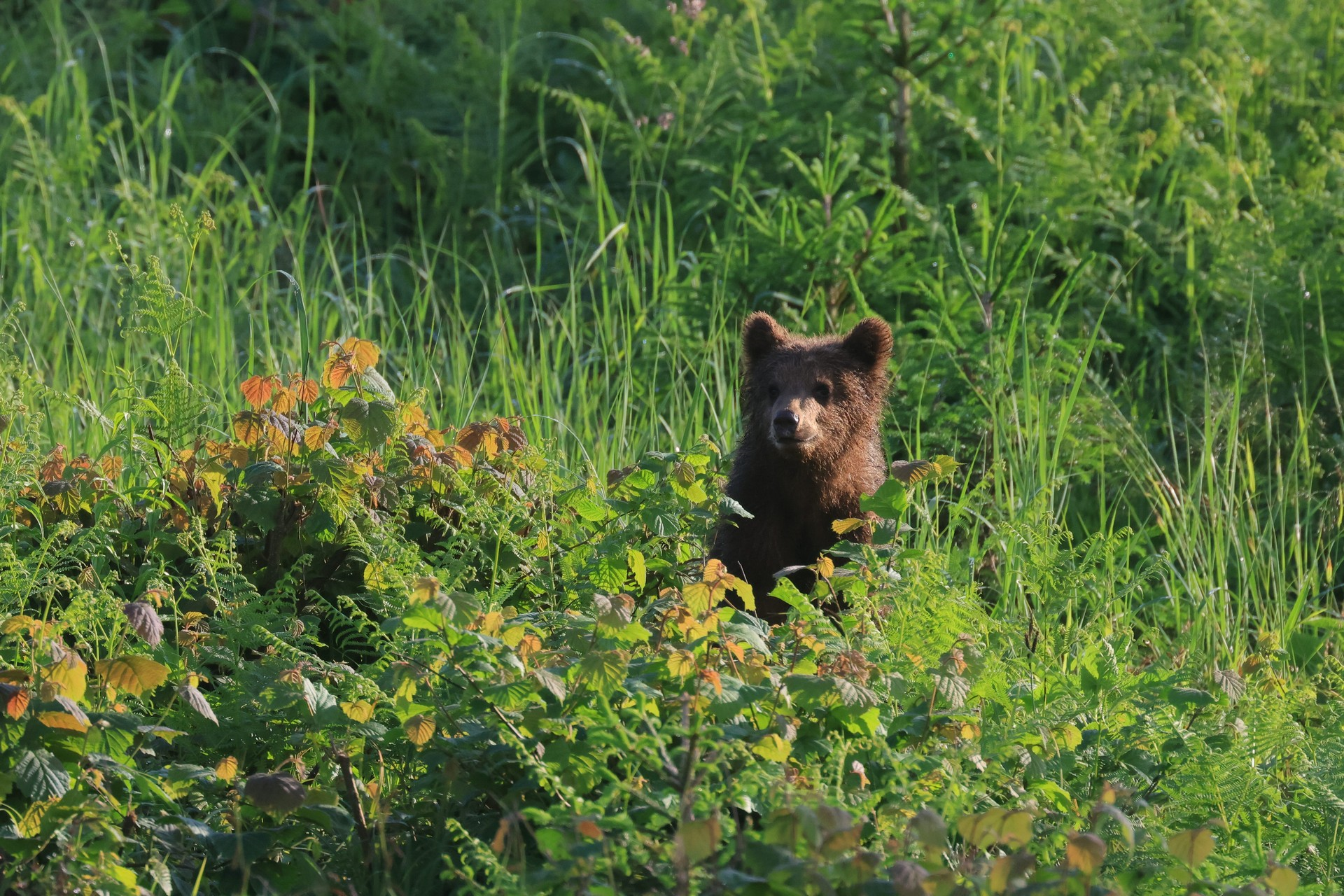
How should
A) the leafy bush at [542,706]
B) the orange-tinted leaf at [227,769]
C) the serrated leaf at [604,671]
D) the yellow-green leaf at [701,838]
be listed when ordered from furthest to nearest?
the orange-tinted leaf at [227,769], the serrated leaf at [604,671], the leafy bush at [542,706], the yellow-green leaf at [701,838]

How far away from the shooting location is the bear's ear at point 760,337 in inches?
204

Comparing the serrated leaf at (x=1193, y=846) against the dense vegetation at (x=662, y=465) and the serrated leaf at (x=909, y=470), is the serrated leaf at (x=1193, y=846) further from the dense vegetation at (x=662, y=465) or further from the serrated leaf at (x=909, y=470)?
the serrated leaf at (x=909, y=470)

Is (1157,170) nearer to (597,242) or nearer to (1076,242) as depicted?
(1076,242)

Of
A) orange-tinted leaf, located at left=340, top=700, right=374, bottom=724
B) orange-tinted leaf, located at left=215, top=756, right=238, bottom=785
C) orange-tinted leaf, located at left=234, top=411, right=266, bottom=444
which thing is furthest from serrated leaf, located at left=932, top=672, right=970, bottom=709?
orange-tinted leaf, located at left=234, top=411, right=266, bottom=444

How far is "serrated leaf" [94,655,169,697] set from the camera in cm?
268

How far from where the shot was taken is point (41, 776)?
254cm

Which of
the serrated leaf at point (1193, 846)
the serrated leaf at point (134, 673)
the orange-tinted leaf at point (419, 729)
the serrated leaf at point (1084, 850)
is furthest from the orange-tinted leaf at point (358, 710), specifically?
the serrated leaf at point (1193, 846)

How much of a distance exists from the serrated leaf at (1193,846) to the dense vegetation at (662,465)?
0.01 m

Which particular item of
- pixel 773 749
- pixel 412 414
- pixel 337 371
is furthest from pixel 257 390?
pixel 773 749

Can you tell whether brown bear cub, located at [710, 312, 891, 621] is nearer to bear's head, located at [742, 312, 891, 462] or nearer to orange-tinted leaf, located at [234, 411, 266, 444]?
bear's head, located at [742, 312, 891, 462]

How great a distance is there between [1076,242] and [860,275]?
55.1 inches

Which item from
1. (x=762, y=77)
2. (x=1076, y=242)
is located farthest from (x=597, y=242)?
(x=1076, y=242)

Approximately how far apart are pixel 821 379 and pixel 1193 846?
288 centimetres

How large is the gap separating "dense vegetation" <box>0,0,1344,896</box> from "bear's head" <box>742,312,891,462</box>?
9.2 inches
